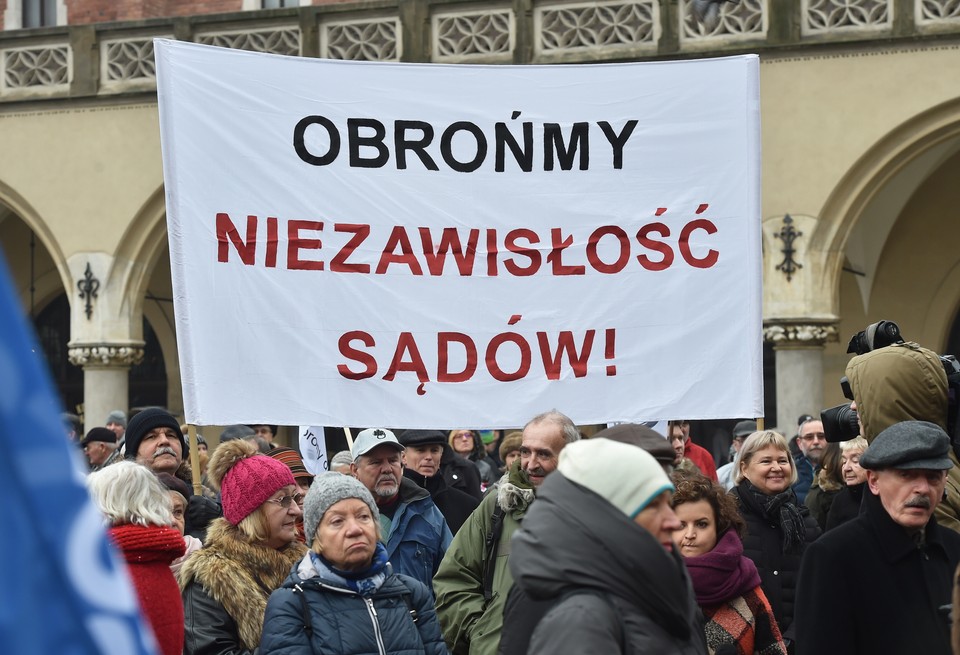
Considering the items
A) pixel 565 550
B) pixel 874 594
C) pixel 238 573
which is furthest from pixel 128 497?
pixel 874 594

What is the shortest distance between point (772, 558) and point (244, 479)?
7.30 feet

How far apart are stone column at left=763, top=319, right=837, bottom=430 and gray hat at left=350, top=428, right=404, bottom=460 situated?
8.77 metres

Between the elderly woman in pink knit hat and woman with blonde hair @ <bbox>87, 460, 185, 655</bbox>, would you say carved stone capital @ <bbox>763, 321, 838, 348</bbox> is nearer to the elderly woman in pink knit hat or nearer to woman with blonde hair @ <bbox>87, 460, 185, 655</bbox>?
the elderly woman in pink knit hat

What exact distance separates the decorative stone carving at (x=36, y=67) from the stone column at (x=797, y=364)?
8.17 metres

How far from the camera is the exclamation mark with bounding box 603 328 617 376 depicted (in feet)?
18.8

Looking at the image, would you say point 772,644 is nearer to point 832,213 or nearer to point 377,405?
point 377,405

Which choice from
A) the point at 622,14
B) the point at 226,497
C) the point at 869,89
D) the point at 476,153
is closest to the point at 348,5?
the point at 622,14

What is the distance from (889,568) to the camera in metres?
3.58

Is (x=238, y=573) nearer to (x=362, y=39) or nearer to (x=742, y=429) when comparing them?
(x=742, y=429)

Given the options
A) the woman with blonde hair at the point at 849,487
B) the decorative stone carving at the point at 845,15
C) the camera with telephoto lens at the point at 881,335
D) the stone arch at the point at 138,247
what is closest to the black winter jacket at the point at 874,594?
the camera with telephoto lens at the point at 881,335

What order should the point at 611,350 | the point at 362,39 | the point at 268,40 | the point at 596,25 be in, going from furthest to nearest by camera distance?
the point at 268,40 → the point at 362,39 → the point at 596,25 → the point at 611,350

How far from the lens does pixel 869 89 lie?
1366 cm

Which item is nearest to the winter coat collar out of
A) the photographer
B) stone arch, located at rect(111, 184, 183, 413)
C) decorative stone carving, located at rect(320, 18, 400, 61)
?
the photographer

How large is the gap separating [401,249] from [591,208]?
786 mm
